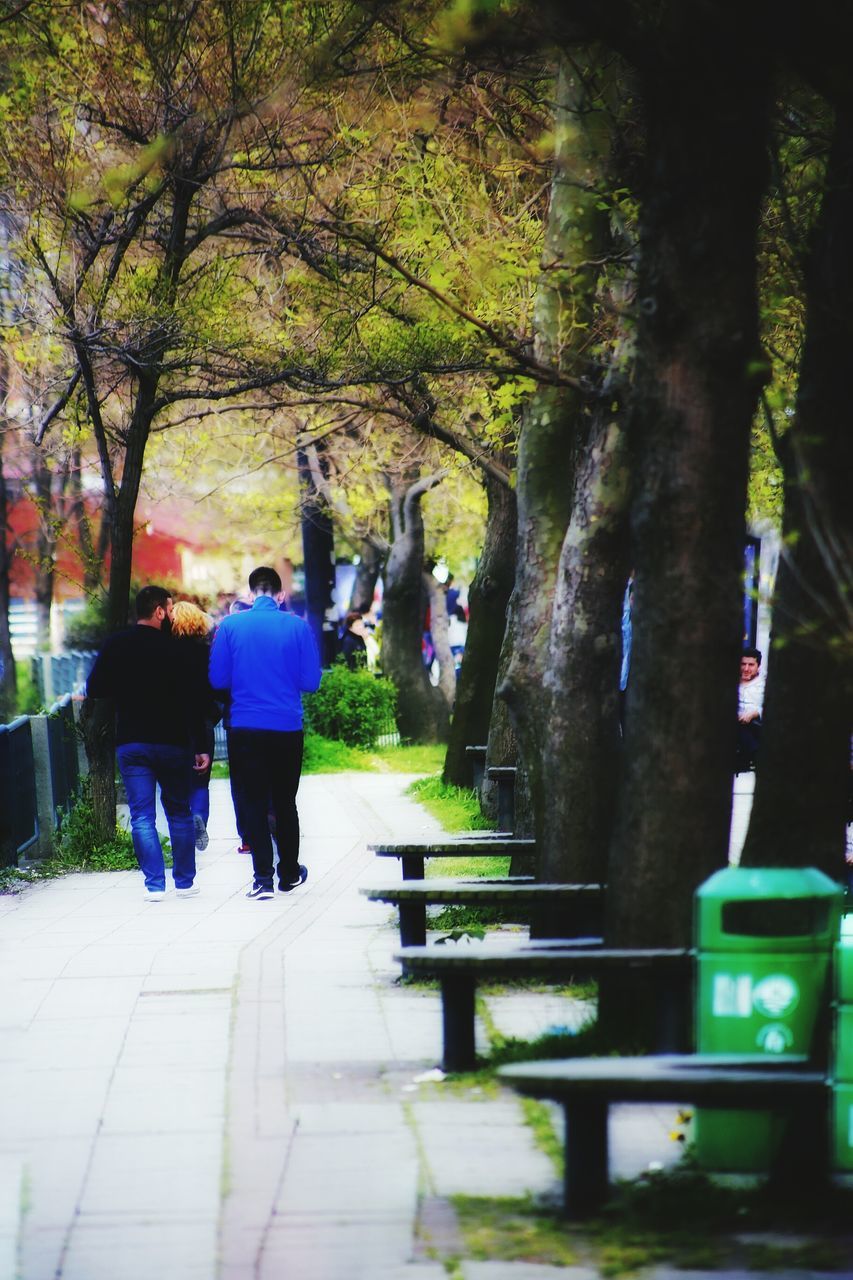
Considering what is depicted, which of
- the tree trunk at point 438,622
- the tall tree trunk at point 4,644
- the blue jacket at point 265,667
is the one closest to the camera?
the blue jacket at point 265,667

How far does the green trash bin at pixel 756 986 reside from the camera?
5164 millimetres

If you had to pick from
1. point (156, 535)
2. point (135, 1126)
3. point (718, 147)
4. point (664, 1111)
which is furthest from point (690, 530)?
point (156, 535)

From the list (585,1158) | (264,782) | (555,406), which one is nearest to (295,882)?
(264,782)

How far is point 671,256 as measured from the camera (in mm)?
6043

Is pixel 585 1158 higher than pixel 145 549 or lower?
lower

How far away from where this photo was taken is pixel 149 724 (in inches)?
456

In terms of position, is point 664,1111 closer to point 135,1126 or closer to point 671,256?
point 135,1126

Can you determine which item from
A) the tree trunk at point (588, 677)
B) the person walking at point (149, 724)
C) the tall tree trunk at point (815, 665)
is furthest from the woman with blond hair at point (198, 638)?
the tall tree trunk at point (815, 665)

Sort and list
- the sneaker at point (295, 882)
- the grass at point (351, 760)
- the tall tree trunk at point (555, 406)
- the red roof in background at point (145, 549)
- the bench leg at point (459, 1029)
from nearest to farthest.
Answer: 1. the bench leg at point (459, 1029)
2. the tall tree trunk at point (555, 406)
3. the sneaker at point (295, 882)
4. the grass at point (351, 760)
5. the red roof in background at point (145, 549)

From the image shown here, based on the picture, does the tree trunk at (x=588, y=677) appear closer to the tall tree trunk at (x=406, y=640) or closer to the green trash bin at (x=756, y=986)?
the green trash bin at (x=756, y=986)

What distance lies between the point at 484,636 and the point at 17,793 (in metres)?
5.95

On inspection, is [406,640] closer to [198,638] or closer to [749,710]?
[198,638]

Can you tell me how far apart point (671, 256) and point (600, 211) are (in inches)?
148

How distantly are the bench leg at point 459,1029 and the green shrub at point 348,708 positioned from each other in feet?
54.9
